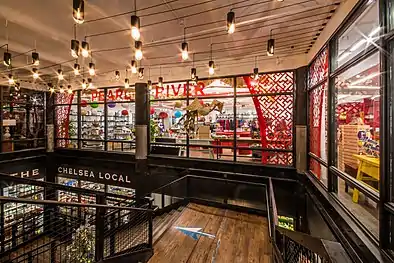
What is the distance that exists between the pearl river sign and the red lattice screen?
5143mm

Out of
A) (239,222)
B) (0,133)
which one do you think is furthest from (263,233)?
(0,133)

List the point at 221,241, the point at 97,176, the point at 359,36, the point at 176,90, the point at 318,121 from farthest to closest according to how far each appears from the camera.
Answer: the point at 97,176 → the point at 176,90 → the point at 318,121 → the point at 221,241 → the point at 359,36

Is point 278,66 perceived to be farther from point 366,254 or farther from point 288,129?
point 366,254

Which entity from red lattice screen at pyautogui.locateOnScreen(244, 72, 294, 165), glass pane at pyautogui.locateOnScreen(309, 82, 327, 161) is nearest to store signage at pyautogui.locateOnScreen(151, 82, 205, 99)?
red lattice screen at pyautogui.locateOnScreen(244, 72, 294, 165)

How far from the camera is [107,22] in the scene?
4.23 m

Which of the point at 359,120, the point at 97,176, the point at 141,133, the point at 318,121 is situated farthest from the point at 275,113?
the point at 97,176

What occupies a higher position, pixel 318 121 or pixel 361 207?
pixel 318 121

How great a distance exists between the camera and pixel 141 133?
301 inches

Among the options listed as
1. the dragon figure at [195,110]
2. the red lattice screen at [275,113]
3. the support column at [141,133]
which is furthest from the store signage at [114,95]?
the red lattice screen at [275,113]

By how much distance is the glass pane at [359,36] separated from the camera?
2491mm

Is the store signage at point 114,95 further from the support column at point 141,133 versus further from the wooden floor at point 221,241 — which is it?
the wooden floor at point 221,241

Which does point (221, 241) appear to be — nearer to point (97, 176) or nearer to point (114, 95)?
point (97, 176)

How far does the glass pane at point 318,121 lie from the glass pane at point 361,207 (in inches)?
33.6

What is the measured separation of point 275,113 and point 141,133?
14.2 ft
